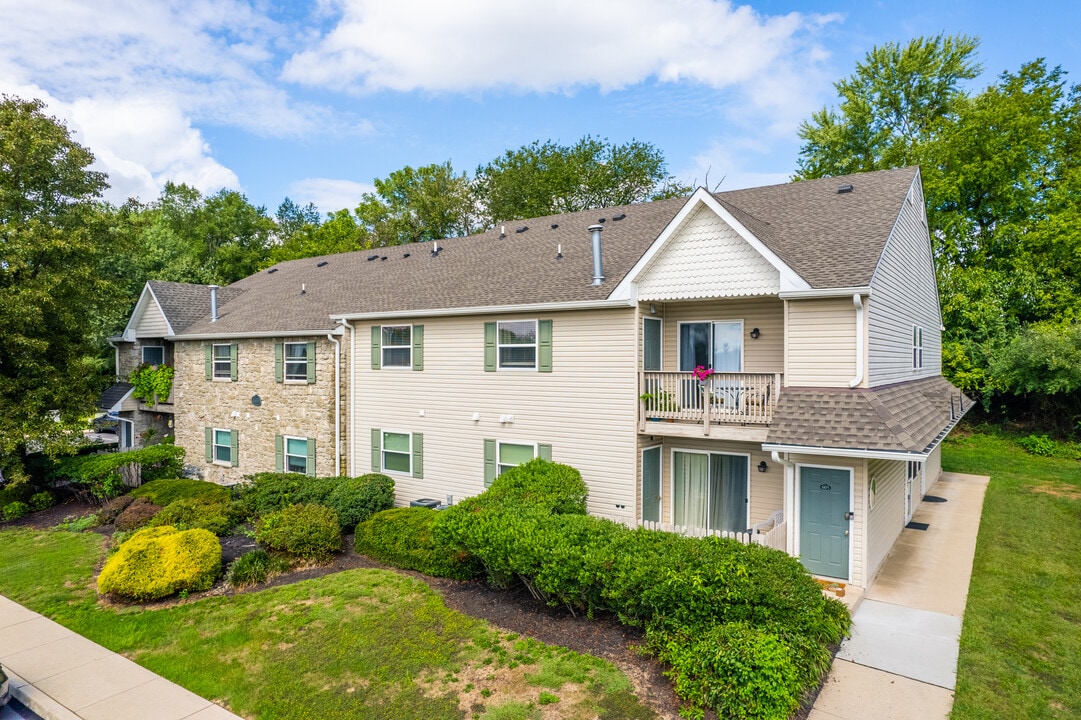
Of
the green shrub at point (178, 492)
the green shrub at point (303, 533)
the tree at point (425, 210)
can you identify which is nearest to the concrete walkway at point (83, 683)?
the green shrub at point (303, 533)

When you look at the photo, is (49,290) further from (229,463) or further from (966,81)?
(966,81)

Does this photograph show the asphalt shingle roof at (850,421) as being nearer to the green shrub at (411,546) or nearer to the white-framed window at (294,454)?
the green shrub at (411,546)

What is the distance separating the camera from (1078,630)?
8391 millimetres

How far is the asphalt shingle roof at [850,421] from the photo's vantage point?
9.17 m

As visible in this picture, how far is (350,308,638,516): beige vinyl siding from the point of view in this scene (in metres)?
12.4

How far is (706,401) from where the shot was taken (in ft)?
37.2

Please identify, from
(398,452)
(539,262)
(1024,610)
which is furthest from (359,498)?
(1024,610)

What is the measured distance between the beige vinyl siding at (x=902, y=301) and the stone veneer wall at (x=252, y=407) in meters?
13.9

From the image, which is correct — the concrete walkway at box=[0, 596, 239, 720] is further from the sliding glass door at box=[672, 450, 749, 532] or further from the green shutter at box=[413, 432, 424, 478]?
the sliding glass door at box=[672, 450, 749, 532]

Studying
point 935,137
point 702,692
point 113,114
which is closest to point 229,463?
point 113,114

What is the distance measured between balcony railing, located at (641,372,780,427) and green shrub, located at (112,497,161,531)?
1184cm

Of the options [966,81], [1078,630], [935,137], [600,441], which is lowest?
[1078,630]

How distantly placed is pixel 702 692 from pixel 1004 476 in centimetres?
1871

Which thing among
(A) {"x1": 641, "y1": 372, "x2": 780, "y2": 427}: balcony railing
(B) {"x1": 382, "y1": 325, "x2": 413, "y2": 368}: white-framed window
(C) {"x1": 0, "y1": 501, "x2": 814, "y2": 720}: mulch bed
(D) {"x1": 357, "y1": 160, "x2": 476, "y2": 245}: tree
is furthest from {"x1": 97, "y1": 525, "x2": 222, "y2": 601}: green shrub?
(D) {"x1": 357, "y1": 160, "x2": 476, "y2": 245}: tree
